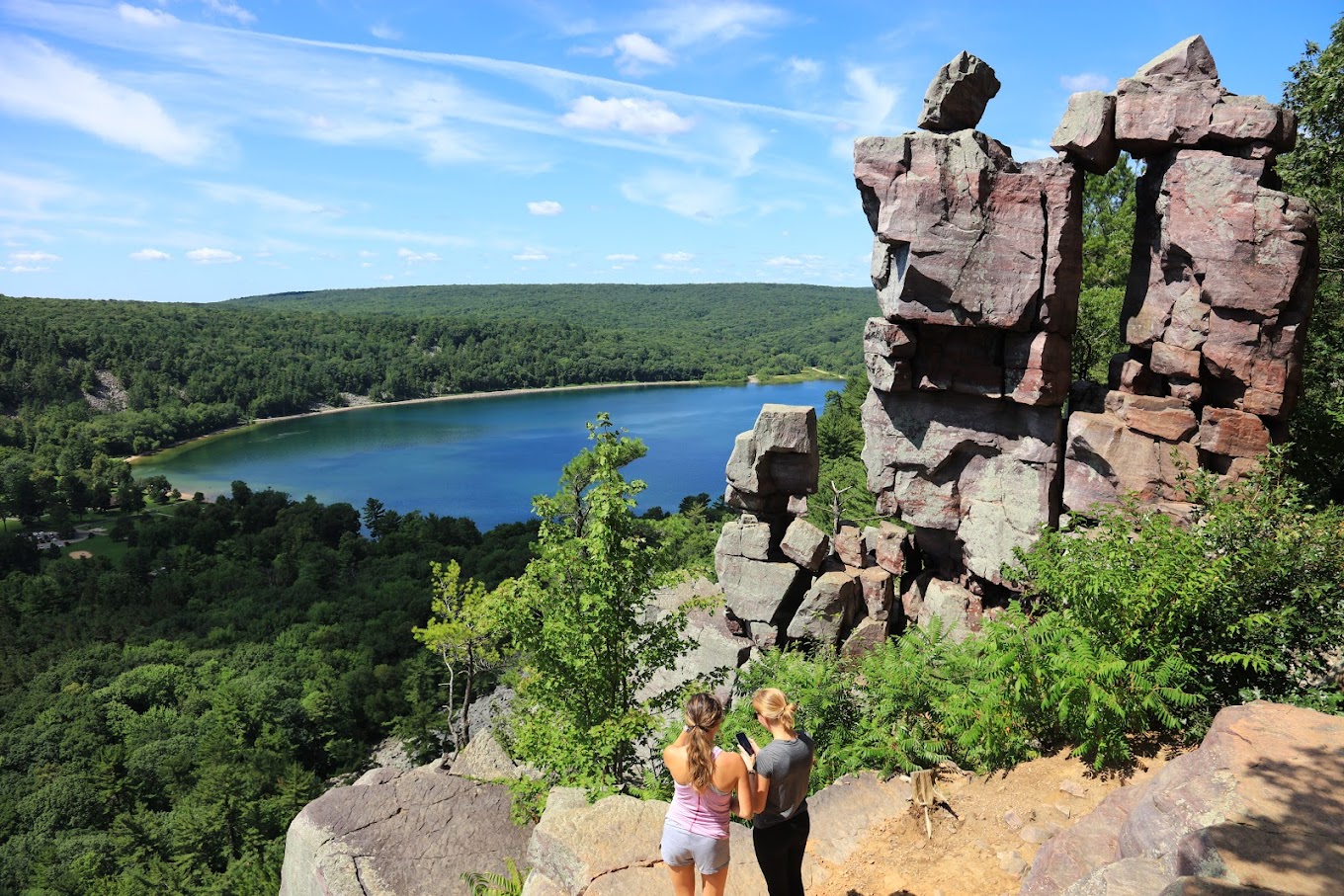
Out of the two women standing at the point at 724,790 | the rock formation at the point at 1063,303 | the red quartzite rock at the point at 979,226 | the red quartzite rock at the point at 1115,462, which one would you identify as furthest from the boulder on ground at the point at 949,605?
the two women standing at the point at 724,790

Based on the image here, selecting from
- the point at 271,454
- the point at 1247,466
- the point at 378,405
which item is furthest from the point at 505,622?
the point at 378,405

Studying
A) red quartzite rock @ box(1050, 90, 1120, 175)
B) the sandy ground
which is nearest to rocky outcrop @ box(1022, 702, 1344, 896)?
the sandy ground

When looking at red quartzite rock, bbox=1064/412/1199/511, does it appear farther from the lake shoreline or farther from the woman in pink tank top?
the lake shoreline

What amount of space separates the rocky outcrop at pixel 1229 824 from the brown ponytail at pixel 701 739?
2.08 metres

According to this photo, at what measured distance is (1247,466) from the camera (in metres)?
12.2

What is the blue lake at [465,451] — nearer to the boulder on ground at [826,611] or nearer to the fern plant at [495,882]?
the boulder on ground at [826,611]

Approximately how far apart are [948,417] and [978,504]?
172cm

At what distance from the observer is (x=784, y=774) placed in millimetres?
4645

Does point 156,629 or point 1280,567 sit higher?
point 1280,567

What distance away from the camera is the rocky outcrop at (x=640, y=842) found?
598cm

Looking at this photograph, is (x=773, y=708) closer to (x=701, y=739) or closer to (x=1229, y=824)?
(x=701, y=739)

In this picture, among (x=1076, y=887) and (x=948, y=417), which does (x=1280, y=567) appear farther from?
(x=948, y=417)

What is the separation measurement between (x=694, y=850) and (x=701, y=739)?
0.77 m

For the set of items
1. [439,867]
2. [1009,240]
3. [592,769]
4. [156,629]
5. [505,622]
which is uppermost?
[1009,240]
